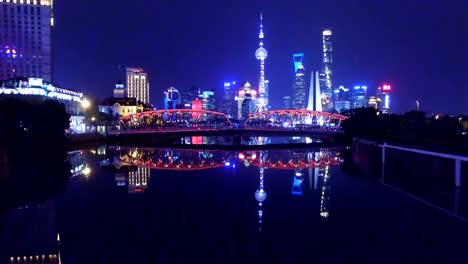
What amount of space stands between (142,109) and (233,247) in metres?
116

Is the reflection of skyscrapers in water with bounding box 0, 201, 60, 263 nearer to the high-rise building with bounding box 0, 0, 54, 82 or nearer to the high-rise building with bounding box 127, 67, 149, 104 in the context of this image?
the high-rise building with bounding box 0, 0, 54, 82

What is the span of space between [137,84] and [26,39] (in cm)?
9626

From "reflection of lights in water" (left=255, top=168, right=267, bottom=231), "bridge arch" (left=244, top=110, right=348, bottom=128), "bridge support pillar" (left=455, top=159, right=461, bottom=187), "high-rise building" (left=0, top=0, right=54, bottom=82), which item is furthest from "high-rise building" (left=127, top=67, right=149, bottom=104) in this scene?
"bridge support pillar" (left=455, top=159, right=461, bottom=187)

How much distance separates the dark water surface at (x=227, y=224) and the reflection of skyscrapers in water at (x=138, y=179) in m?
0.14

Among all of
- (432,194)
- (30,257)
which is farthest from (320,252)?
(432,194)

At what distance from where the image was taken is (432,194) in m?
29.3

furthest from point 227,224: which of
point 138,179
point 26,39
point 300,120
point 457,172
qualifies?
point 300,120

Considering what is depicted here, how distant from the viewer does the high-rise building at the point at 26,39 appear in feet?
313

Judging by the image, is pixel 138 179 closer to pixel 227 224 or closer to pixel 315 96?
pixel 227 224

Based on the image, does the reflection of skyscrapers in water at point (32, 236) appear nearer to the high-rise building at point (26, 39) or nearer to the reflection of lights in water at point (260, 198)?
the reflection of lights in water at point (260, 198)

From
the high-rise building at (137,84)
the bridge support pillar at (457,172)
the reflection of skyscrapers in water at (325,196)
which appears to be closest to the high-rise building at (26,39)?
the reflection of skyscrapers in water at (325,196)

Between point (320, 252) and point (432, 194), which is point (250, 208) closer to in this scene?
point (320, 252)

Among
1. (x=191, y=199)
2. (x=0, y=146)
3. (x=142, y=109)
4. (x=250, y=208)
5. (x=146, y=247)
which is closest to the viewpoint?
(x=146, y=247)

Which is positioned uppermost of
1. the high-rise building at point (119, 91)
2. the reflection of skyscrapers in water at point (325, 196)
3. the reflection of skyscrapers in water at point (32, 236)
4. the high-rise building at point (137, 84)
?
the high-rise building at point (137, 84)
